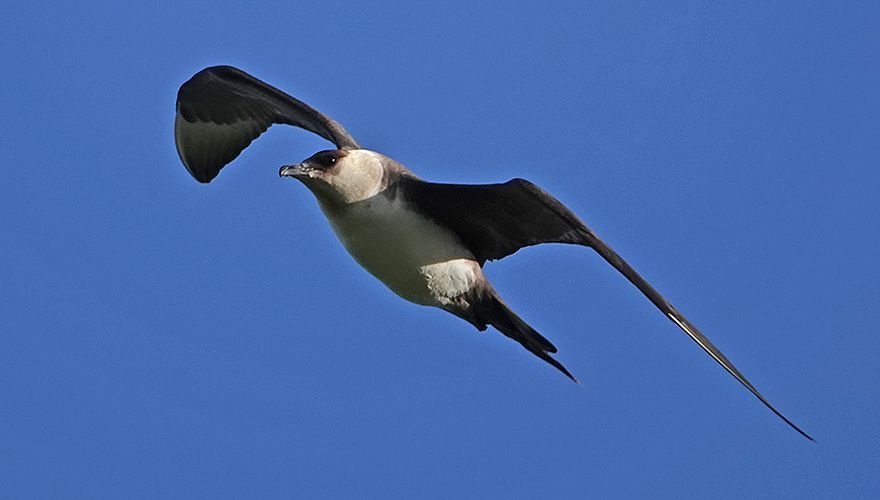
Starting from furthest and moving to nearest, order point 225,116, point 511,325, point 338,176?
point 225,116 < point 511,325 < point 338,176

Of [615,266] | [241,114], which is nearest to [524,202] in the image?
[615,266]

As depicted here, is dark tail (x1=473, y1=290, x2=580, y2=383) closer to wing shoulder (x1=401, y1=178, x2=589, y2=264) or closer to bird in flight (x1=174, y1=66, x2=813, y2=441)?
bird in flight (x1=174, y1=66, x2=813, y2=441)

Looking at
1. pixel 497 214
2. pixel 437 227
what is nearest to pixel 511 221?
pixel 497 214

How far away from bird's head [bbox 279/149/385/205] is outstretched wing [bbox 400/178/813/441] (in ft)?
0.71

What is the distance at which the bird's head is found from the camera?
711cm

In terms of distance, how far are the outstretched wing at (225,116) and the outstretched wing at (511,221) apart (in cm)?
107

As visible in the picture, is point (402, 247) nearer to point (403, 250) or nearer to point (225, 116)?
point (403, 250)

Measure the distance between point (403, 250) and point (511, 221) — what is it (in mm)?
599

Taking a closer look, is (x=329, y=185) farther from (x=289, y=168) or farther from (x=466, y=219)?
(x=466, y=219)

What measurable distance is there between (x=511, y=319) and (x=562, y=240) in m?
0.48

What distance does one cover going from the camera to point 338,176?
7.12 m

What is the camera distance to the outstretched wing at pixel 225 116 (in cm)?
840

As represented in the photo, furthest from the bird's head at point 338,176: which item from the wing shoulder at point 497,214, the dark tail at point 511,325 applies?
the dark tail at point 511,325

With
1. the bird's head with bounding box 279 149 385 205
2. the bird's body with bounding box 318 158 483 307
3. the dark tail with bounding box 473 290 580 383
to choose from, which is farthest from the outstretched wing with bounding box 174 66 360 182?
the dark tail with bounding box 473 290 580 383
